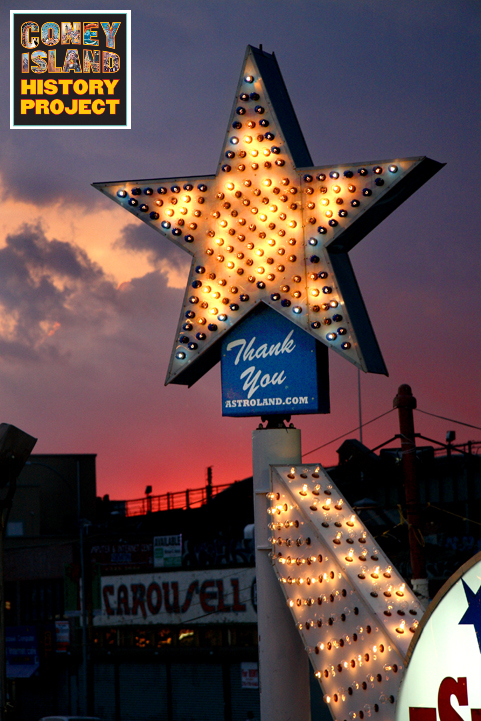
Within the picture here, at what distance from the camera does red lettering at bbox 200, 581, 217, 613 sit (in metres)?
38.3

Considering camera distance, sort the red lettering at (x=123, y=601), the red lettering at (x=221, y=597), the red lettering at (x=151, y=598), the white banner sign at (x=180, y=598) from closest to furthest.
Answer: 1. the white banner sign at (x=180, y=598)
2. the red lettering at (x=221, y=597)
3. the red lettering at (x=151, y=598)
4. the red lettering at (x=123, y=601)

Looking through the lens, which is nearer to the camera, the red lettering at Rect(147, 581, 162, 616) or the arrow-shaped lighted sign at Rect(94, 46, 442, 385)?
the arrow-shaped lighted sign at Rect(94, 46, 442, 385)

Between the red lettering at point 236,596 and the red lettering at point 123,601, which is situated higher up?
the red lettering at point 236,596

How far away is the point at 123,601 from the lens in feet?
139

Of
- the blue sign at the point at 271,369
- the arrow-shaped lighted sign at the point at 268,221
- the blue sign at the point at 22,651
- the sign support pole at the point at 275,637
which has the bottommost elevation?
the blue sign at the point at 22,651

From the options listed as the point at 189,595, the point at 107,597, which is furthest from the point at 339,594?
the point at 107,597

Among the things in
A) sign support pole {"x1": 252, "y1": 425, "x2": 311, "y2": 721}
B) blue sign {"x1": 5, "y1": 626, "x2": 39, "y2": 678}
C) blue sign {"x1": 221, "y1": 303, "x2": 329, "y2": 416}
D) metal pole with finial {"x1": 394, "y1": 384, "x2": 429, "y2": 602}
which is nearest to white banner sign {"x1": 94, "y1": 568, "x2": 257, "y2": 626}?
Result: blue sign {"x1": 5, "y1": 626, "x2": 39, "y2": 678}

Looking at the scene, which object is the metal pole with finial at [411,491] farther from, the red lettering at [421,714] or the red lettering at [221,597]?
the red lettering at [221,597]

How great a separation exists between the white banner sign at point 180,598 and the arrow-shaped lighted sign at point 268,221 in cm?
2363

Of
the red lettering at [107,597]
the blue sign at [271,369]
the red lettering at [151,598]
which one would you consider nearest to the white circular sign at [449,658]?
the blue sign at [271,369]

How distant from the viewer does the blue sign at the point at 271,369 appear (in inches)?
542

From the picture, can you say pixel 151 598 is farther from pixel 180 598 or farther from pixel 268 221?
pixel 268 221

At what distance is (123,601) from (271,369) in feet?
Result: 102

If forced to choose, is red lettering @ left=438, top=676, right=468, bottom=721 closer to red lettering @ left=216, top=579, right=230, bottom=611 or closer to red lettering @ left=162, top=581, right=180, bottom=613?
red lettering @ left=216, top=579, right=230, bottom=611
